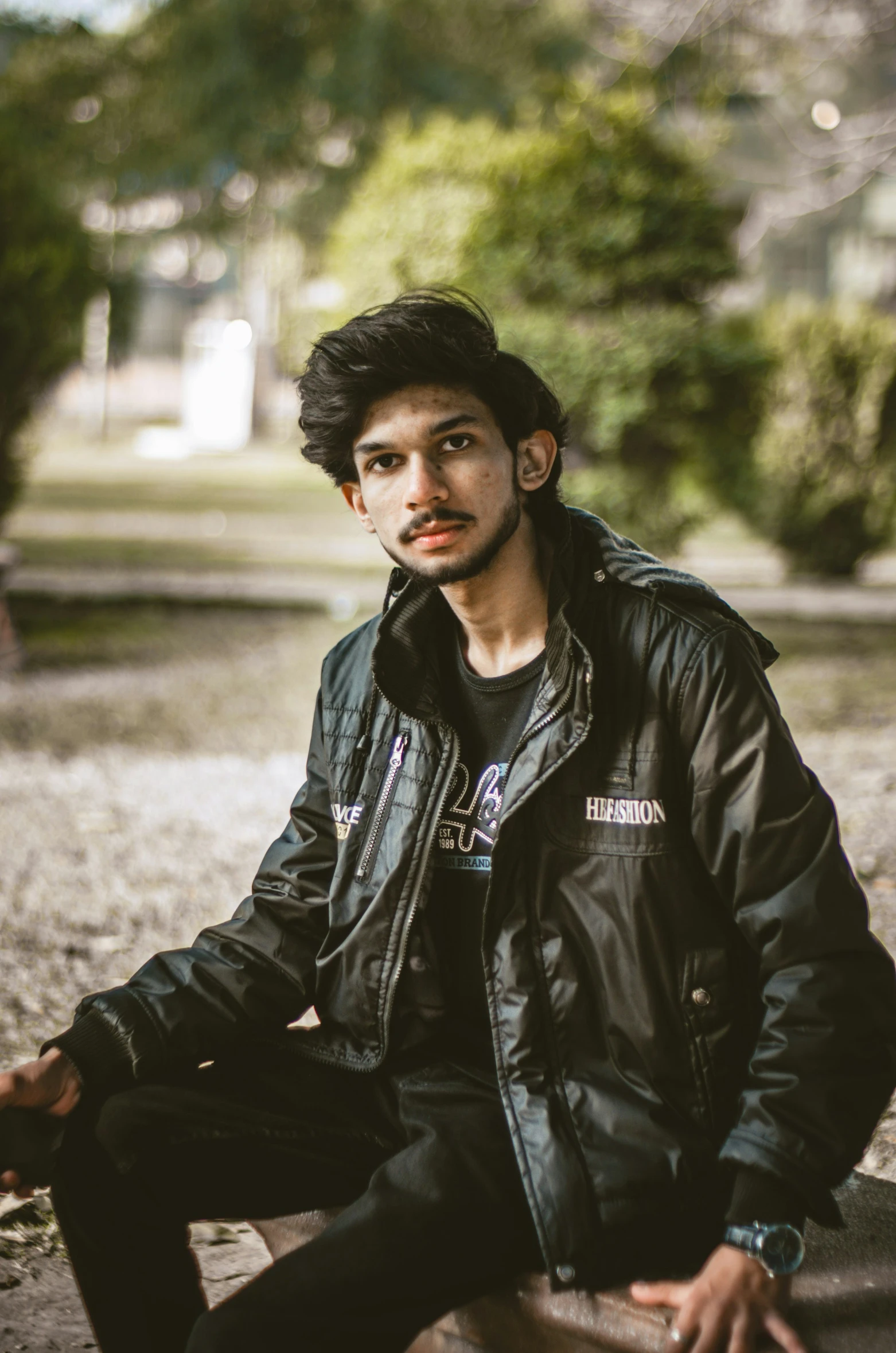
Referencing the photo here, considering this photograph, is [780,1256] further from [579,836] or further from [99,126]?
[99,126]

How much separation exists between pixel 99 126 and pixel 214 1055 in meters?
24.0

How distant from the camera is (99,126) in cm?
2353

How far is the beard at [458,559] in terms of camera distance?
239 cm

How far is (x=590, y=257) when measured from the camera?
396 inches

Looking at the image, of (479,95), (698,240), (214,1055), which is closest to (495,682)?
(214,1055)

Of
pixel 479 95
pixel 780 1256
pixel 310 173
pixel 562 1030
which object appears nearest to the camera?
pixel 780 1256

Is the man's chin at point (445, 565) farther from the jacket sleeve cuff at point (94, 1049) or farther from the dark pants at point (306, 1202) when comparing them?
the jacket sleeve cuff at point (94, 1049)

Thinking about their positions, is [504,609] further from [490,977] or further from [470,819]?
[490,977]

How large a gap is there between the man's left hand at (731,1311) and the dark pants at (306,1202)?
16 centimetres

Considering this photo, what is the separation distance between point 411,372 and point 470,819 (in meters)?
0.79

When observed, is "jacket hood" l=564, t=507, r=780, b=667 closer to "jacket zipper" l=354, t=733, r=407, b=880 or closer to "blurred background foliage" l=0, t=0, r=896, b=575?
"jacket zipper" l=354, t=733, r=407, b=880

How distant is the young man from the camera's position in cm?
188

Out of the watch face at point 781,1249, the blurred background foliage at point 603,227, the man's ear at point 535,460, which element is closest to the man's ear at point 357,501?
the man's ear at point 535,460

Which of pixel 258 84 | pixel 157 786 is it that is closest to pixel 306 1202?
pixel 157 786
